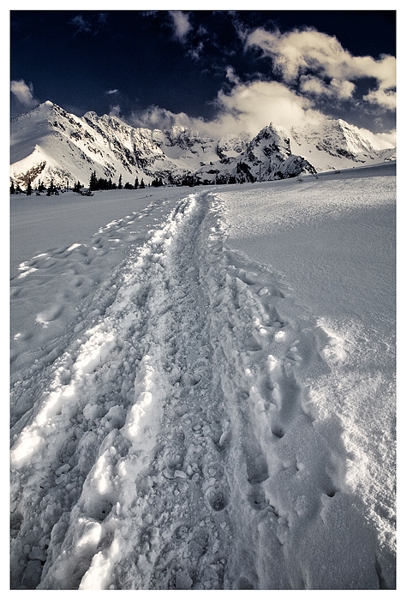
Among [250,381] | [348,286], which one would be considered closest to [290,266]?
[348,286]

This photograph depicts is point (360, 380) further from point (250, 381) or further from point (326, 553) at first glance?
point (326, 553)

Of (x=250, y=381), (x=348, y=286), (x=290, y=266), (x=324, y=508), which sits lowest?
(x=324, y=508)

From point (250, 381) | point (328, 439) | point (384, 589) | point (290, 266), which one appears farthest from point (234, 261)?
point (384, 589)

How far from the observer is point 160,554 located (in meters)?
2.26

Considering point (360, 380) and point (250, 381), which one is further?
point (250, 381)

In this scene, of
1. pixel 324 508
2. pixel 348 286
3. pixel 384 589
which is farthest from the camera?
pixel 348 286

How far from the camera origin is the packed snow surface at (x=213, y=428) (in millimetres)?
2150

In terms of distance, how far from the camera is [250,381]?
332 centimetres

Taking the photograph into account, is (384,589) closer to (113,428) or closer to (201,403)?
(201,403)

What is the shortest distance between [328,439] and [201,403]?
145cm

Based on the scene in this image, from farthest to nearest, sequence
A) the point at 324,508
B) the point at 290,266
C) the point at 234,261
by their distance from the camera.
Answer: the point at 234,261 < the point at 290,266 < the point at 324,508

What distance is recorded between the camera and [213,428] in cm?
312

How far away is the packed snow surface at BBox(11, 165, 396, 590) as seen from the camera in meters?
2.15

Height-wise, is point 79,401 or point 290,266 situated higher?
point 290,266
